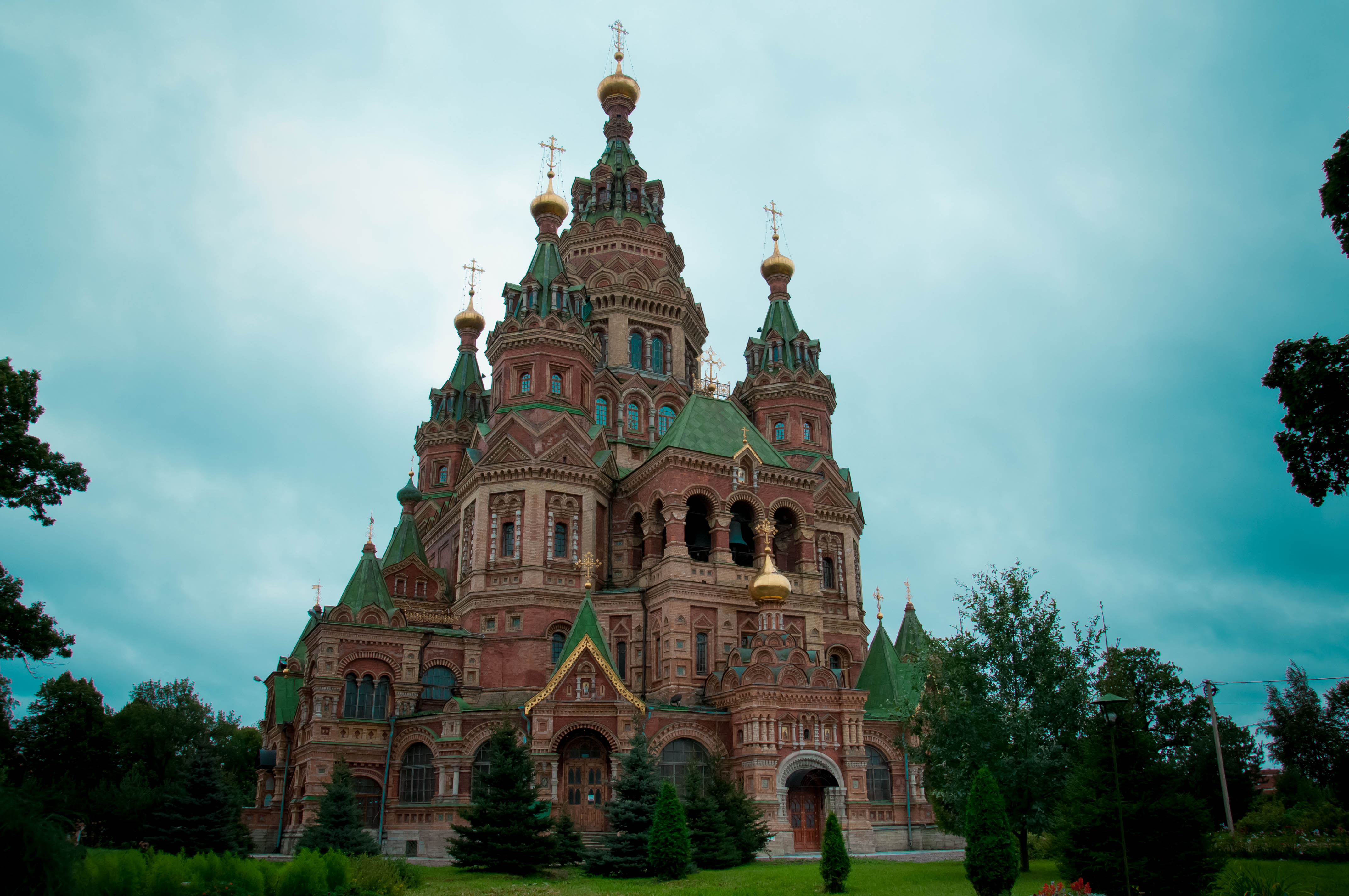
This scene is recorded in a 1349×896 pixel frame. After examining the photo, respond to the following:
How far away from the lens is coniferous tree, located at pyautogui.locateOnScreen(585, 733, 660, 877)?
21.1 meters

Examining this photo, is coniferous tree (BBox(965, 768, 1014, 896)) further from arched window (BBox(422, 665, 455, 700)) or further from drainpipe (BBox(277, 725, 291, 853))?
drainpipe (BBox(277, 725, 291, 853))

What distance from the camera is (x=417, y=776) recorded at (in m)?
29.9

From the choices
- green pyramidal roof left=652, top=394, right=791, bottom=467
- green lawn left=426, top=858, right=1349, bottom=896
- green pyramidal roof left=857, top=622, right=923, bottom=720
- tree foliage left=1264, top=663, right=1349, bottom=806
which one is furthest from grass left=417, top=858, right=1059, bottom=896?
tree foliage left=1264, top=663, right=1349, bottom=806

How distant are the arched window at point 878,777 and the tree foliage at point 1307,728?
76.3 ft

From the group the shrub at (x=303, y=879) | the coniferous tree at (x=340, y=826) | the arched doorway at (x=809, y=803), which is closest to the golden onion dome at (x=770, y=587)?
the arched doorway at (x=809, y=803)

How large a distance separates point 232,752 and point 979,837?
51067 millimetres

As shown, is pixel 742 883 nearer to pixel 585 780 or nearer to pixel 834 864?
pixel 834 864

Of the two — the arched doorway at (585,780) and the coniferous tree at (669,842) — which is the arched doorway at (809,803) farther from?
the coniferous tree at (669,842)

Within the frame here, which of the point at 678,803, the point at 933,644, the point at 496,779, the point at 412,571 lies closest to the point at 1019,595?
the point at 933,644

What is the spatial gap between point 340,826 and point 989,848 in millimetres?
14422

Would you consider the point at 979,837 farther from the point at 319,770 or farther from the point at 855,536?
the point at 855,536

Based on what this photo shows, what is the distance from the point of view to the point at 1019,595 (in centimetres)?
2302

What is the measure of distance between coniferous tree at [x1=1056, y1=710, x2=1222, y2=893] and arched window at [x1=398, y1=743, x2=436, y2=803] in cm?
1884

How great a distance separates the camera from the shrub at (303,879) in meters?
13.9
